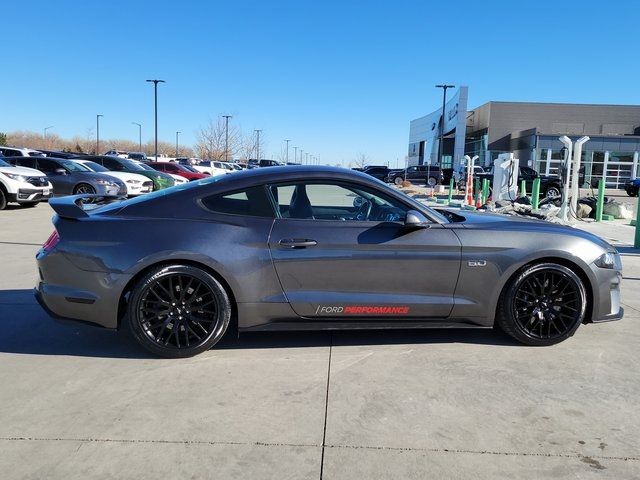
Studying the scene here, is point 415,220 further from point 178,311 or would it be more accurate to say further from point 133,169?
point 133,169

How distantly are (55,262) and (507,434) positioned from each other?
132 inches

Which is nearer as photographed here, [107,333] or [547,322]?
[547,322]

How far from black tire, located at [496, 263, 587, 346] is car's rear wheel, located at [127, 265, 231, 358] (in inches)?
87.4

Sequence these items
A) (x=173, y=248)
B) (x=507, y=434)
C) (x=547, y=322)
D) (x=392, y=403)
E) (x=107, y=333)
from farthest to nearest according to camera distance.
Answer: (x=107, y=333)
(x=547, y=322)
(x=173, y=248)
(x=392, y=403)
(x=507, y=434)

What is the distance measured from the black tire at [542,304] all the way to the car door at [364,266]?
20.1 inches

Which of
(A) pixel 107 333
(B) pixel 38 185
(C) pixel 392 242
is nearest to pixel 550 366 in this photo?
(C) pixel 392 242

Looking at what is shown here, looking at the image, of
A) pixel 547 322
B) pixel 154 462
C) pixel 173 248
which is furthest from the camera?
pixel 547 322

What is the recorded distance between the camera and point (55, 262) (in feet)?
13.5

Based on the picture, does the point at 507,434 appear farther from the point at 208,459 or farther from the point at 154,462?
the point at 154,462

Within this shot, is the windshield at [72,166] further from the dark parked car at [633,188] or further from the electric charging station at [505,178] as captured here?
the dark parked car at [633,188]

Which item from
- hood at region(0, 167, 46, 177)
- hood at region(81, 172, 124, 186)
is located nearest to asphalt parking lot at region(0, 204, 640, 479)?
hood at region(0, 167, 46, 177)

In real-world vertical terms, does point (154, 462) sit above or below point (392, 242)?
below

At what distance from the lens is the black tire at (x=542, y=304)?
4.38m

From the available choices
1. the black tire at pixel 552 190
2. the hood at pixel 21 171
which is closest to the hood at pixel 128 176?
the hood at pixel 21 171
